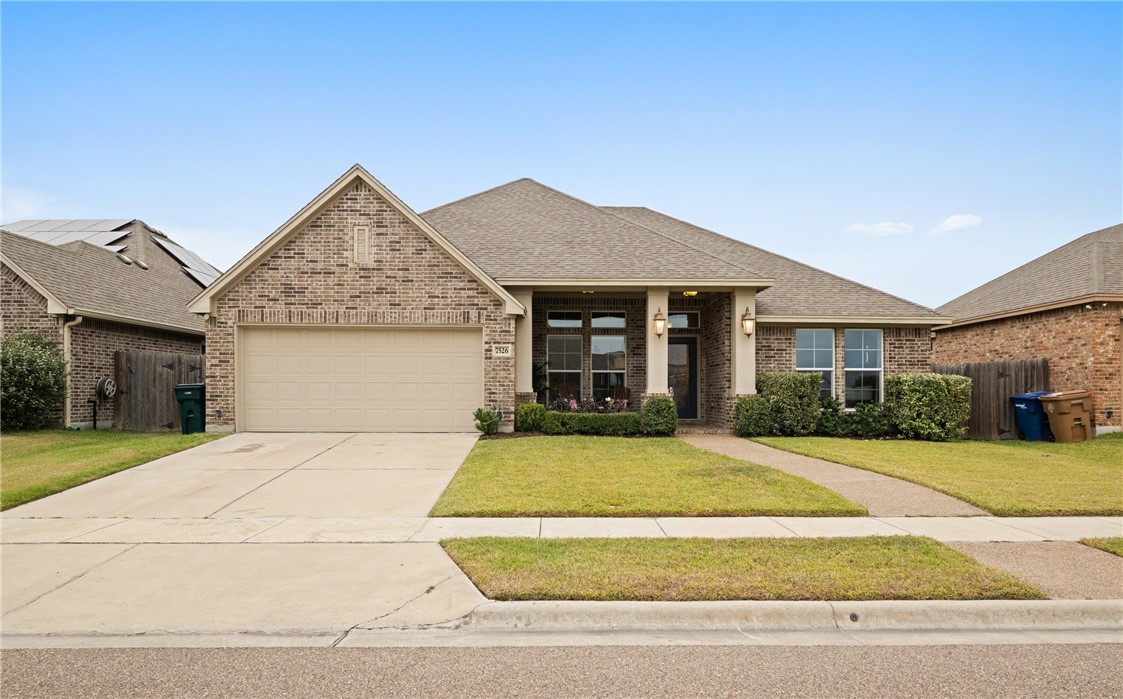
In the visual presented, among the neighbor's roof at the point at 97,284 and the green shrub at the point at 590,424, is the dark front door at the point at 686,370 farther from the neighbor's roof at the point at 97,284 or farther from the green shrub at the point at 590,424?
the neighbor's roof at the point at 97,284

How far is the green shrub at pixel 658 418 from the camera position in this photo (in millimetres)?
13680

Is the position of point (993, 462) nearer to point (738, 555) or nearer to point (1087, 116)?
point (738, 555)

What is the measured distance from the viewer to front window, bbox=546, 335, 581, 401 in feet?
52.9

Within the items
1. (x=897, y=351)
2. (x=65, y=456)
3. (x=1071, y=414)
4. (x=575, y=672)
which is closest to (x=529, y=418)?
(x=65, y=456)

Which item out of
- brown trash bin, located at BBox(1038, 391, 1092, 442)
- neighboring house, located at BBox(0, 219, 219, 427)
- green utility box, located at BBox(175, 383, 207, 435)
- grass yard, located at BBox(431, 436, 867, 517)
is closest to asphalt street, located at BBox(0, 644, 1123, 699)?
grass yard, located at BBox(431, 436, 867, 517)

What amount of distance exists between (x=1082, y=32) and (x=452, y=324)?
15.5 metres

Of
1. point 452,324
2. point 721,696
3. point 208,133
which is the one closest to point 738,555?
point 721,696

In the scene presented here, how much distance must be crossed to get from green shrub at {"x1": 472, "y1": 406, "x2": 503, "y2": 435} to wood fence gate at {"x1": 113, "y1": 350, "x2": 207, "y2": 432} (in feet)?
27.5

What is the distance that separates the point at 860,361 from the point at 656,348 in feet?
18.6

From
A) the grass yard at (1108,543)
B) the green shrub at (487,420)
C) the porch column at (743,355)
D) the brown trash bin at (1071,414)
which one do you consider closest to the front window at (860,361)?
the porch column at (743,355)

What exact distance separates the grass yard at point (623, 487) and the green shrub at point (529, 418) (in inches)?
90.1

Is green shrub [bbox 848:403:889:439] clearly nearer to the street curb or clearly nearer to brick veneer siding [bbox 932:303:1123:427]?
brick veneer siding [bbox 932:303:1123:427]

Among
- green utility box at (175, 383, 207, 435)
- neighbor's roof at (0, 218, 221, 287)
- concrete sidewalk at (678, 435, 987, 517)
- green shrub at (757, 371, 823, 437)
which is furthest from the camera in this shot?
neighbor's roof at (0, 218, 221, 287)

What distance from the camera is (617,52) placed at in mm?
16578
